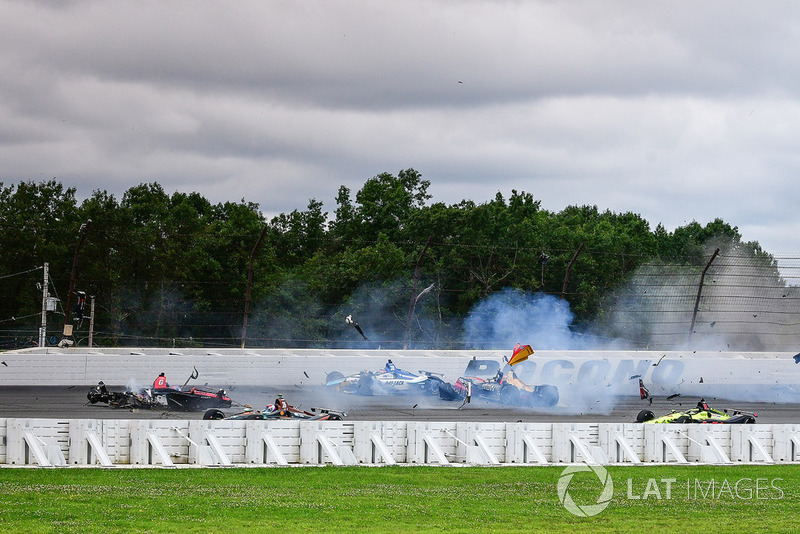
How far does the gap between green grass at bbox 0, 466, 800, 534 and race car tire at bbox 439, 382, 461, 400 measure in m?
11.8

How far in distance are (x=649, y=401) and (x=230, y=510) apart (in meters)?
19.9

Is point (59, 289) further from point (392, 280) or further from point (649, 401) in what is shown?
point (649, 401)

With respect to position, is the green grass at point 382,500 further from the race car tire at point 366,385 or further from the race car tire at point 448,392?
the race car tire at point 366,385

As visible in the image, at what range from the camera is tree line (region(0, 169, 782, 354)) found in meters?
44.7

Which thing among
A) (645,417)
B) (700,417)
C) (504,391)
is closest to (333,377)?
(504,391)

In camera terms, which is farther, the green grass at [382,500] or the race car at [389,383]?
the race car at [389,383]

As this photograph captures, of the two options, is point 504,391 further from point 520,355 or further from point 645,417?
point 645,417

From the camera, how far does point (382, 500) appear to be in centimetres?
1315

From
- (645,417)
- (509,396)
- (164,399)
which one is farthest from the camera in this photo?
(509,396)

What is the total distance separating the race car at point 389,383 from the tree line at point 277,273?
8.50m

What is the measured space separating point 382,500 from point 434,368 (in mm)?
19533

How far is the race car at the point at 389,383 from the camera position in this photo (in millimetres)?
29344

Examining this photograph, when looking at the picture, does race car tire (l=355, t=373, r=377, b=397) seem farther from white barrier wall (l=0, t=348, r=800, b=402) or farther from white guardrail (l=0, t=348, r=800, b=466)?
white guardrail (l=0, t=348, r=800, b=466)

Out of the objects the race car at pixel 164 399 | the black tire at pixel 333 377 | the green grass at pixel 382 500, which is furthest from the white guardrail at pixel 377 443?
the black tire at pixel 333 377
